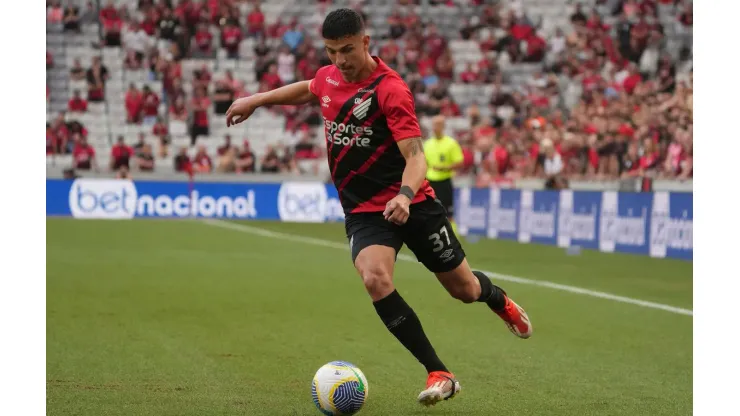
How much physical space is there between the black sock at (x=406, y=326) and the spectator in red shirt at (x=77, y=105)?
2465 cm

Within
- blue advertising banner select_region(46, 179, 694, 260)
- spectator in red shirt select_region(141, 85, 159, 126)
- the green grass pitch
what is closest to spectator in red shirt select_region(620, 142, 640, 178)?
blue advertising banner select_region(46, 179, 694, 260)

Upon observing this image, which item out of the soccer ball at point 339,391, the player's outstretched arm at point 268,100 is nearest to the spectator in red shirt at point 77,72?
the player's outstretched arm at point 268,100

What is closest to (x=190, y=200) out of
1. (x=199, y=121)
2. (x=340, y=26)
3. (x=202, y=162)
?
(x=202, y=162)

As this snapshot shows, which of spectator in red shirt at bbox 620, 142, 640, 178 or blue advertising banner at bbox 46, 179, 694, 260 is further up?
spectator in red shirt at bbox 620, 142, 640, 178

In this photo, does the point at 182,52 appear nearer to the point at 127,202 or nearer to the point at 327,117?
the point at 127,202

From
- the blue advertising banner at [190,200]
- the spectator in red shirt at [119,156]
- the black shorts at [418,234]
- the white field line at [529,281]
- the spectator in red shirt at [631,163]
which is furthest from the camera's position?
the spectator in red shirt at [119,156]

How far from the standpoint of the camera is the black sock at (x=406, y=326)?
21.6 ft

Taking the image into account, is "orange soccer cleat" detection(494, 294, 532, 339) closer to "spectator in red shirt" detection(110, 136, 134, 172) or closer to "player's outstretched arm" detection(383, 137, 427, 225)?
"player's outstretched arm" detection(383, 137, 427, 225)

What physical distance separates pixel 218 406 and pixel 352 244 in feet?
4.06

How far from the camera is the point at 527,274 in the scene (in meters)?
15.4

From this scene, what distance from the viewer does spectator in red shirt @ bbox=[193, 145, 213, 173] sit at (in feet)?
91.6

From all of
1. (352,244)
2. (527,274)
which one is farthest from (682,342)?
(527,274)

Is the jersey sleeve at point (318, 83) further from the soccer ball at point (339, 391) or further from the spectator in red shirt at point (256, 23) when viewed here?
the spectator in red shirt at point (256, 23)

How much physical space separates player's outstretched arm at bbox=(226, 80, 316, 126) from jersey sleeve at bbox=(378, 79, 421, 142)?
0.82 meters
